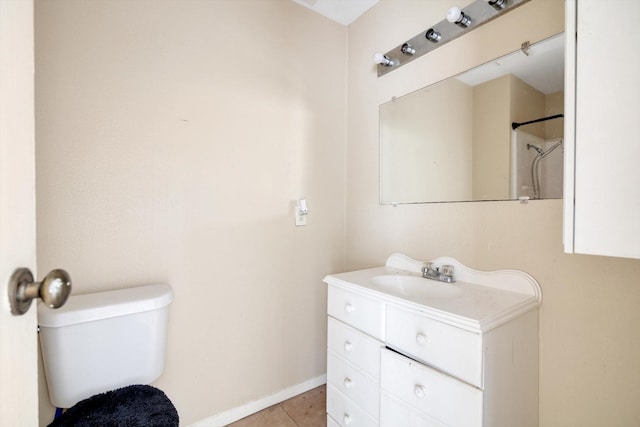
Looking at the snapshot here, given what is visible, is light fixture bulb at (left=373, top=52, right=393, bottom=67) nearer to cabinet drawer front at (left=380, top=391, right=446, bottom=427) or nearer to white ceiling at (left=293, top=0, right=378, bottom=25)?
white ceiling at (left=293, top=0, right=378, bottom=25)

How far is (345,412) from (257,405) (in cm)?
60

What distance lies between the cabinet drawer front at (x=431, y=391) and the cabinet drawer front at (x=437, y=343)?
0.03 metres

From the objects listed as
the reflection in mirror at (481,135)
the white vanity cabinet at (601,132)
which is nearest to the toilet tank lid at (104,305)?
the reflection in mirror at (481,135)

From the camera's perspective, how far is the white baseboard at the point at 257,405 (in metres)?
1.51

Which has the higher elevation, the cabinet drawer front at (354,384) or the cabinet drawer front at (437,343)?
the cabinet drawer front at (437,343)

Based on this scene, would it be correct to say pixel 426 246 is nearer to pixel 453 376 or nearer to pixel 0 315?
pixel 453 376

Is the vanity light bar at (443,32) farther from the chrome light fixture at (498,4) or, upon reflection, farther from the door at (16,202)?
the door at (16,202)

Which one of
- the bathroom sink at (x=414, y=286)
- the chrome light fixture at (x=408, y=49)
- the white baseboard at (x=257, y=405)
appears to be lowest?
the white baseboard at (x=257, y=405)

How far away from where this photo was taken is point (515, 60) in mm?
1171

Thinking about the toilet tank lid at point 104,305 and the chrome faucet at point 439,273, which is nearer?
Result: the toilet tank lid at point 104,305

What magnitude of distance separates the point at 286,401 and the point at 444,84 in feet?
6.43

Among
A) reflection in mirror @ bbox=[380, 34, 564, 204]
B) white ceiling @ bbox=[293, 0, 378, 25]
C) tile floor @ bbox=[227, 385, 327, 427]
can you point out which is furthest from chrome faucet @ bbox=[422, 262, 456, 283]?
white ceiling @ bbox=[293, 0, 378, 25]

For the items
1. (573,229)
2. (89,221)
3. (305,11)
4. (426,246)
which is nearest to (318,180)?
(426,246)

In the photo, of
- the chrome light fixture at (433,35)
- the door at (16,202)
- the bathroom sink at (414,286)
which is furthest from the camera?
the chrome light fixture at (433,35)
